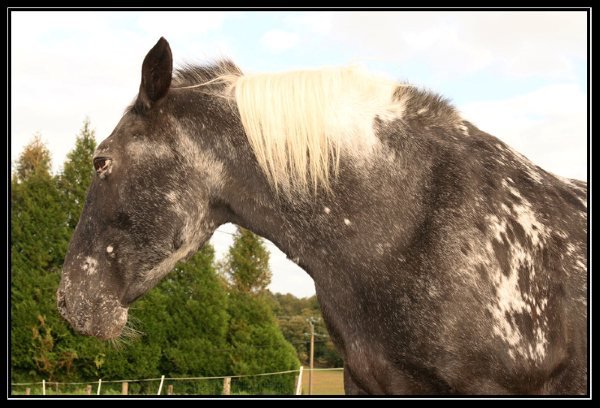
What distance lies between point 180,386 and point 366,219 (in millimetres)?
17819

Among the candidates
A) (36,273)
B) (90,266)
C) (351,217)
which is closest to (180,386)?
(36,273)

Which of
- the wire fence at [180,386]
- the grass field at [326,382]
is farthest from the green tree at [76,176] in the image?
the grass field at [326,382]

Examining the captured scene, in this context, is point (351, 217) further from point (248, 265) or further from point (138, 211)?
point (248, 265)

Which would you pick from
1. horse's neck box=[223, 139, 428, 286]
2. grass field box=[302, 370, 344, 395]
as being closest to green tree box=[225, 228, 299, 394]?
grass field box=[302, 370, 344, 395]

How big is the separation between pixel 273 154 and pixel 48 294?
16.6 m

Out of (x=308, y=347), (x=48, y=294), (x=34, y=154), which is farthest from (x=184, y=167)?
(x=308, y=347)

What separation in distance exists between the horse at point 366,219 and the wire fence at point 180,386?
14456 millimetres

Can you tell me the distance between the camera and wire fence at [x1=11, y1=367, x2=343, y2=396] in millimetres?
17969

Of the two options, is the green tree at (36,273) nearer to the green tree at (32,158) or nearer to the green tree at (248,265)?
the green tree at (32,158)

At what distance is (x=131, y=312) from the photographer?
17156 mm

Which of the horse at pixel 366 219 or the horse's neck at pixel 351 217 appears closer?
the horse at pixel 366 219

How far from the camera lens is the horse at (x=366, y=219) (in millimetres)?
3141

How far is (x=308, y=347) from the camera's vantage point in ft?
125

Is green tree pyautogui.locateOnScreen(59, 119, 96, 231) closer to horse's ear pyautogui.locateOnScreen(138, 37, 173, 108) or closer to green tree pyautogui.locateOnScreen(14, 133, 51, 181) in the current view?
A: green tree pyautogui.locateOnScreen(14, 133, 51, 181)
